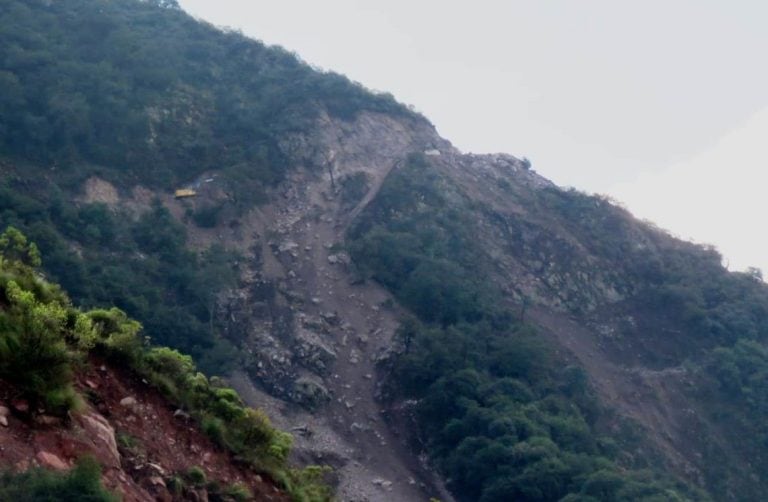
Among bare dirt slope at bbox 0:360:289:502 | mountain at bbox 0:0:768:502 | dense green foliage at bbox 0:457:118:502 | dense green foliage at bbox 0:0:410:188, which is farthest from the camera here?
dense green foliage at bbox 0:0:410:188

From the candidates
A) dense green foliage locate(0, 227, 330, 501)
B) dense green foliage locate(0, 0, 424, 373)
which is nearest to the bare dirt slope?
dense green foliage locate(0, 227, 330, 501)

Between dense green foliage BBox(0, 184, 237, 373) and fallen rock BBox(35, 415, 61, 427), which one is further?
dense green foliage BBox(0, 184, 237, 373)

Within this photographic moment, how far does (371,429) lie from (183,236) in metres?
13.2

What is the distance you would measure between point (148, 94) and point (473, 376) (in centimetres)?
2515

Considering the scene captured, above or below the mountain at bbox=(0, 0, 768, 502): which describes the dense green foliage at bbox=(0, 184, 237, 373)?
below

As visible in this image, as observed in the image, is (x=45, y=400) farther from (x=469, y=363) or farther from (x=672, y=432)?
(x=672, y=432)

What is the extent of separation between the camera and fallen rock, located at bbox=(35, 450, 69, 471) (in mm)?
6934

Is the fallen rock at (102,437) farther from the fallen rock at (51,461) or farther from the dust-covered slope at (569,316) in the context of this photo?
the dust-covered slope at (569,316)

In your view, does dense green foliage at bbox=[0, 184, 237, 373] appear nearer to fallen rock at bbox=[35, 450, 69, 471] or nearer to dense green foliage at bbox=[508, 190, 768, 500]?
dense green foliage at bbox=[508, 190, 768, 500]

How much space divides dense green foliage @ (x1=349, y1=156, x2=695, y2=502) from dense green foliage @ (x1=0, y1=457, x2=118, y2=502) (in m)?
23.5

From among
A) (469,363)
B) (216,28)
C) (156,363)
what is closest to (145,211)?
(469,363)

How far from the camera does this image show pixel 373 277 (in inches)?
1661

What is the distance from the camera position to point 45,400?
24.3ft

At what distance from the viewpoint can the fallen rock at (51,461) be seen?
6934 mm
